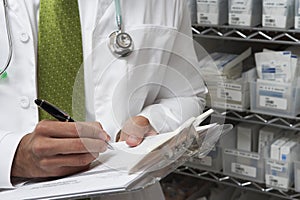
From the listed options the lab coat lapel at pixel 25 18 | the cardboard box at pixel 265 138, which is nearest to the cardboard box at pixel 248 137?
the cardboard box at pixel 265 138

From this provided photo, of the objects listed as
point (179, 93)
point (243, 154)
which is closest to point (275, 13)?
point (243, 154)

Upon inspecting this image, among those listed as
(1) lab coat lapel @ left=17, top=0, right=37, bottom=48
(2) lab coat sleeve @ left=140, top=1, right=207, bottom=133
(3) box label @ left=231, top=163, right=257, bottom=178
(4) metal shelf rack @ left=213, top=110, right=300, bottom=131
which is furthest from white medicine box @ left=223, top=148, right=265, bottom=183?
(1) lab coat lapel @ left=17, top=0, right=37, bottom=48

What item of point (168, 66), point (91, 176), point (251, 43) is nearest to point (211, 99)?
point (168, 66)

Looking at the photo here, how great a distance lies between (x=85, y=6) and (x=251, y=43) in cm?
101

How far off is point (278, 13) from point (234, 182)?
60cm

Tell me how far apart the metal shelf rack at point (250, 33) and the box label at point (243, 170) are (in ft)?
1.40

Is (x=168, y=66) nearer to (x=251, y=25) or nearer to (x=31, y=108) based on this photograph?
(x=31, y=108)

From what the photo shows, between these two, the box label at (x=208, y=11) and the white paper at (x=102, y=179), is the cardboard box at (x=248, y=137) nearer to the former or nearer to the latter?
the box label at (x=208, y=11)

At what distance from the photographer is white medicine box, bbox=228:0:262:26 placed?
1.44 m

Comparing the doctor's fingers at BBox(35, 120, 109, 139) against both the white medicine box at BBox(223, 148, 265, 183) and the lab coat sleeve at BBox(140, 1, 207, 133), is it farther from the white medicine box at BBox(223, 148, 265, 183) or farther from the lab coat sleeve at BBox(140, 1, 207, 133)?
the white medicine box at BBox(223, 148, 265, 183)

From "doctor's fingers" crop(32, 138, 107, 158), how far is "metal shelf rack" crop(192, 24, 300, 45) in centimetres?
92

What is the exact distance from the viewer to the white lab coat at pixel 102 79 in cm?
78

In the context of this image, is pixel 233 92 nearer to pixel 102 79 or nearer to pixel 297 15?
pixel 297 15

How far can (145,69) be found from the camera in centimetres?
84
